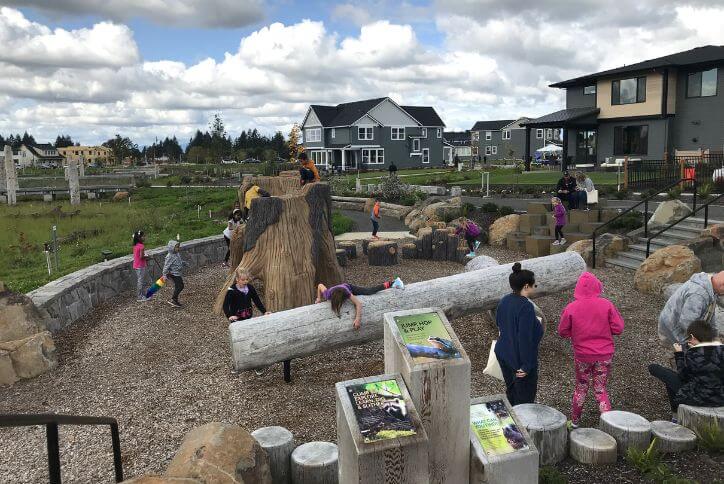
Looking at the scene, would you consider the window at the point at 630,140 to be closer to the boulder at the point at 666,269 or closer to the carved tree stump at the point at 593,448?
the boulder at the point at 666,269

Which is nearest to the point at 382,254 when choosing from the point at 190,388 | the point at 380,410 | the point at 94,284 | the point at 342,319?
the point at 94,284

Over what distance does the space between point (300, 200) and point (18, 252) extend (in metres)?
11.7

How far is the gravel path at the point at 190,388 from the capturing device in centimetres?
526

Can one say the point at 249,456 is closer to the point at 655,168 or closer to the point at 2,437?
the point at 2,437

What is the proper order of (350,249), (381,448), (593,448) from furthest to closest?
1. (350,249)
2. (593,448)
3. (381,448)

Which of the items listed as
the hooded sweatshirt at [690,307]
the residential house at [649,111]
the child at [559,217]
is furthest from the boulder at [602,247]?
the residential house at [649,111]

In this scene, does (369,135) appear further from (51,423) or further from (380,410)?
(51,423)

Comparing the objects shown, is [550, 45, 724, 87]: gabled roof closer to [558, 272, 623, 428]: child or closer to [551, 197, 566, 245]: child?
[551, 197, 566, 245]: child

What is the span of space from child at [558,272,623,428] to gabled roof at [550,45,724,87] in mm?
27417

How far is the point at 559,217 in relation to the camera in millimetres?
13742

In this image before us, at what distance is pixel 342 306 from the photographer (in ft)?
22.0

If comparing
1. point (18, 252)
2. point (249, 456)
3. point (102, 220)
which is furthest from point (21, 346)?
point (102, 220)

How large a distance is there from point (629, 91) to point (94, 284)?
29117mm

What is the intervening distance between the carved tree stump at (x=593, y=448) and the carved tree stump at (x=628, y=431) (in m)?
0.08
